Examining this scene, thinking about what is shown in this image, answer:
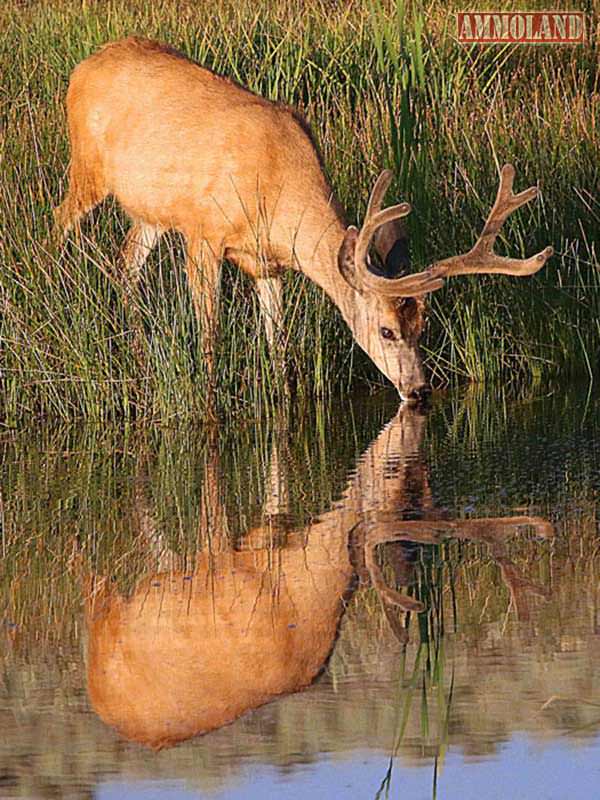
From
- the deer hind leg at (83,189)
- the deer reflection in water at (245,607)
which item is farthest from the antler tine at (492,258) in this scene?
the deer hind leg at (83,189)

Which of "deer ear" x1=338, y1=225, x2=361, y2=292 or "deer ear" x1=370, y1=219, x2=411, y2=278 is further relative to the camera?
"deer ear" x1=370, y1=219, x2=411, y2=278

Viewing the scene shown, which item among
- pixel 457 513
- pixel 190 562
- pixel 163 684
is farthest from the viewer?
pixel 457 513

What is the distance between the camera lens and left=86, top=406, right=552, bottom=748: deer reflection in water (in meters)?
4.35

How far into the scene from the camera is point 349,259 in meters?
9.07

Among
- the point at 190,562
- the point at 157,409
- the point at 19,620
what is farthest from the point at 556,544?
the point at 157,409

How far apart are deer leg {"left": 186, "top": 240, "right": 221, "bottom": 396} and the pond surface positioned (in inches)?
31.3

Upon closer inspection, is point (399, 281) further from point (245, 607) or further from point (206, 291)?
point (245, 607)

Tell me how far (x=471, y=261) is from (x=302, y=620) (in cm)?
428

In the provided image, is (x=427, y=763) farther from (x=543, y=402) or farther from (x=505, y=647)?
(x=543, y=402)

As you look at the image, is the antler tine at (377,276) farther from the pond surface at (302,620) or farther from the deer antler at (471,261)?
the pond surface at (302,620)

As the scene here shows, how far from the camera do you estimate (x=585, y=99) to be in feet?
45.5

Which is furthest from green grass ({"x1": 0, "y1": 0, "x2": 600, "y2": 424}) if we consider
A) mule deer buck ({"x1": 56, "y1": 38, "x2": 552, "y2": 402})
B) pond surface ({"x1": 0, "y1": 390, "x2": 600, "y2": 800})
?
pond surface ({"x1": 0, "y1": 390, "x2": 600, "y2": 800})

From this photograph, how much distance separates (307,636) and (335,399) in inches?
193

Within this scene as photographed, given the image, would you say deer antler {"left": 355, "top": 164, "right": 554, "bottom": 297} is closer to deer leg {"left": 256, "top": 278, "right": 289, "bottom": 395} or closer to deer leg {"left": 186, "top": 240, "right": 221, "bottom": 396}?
Answer: deer leg {"left": 256, "top": 278, "right": 289, "bottom": 395}
